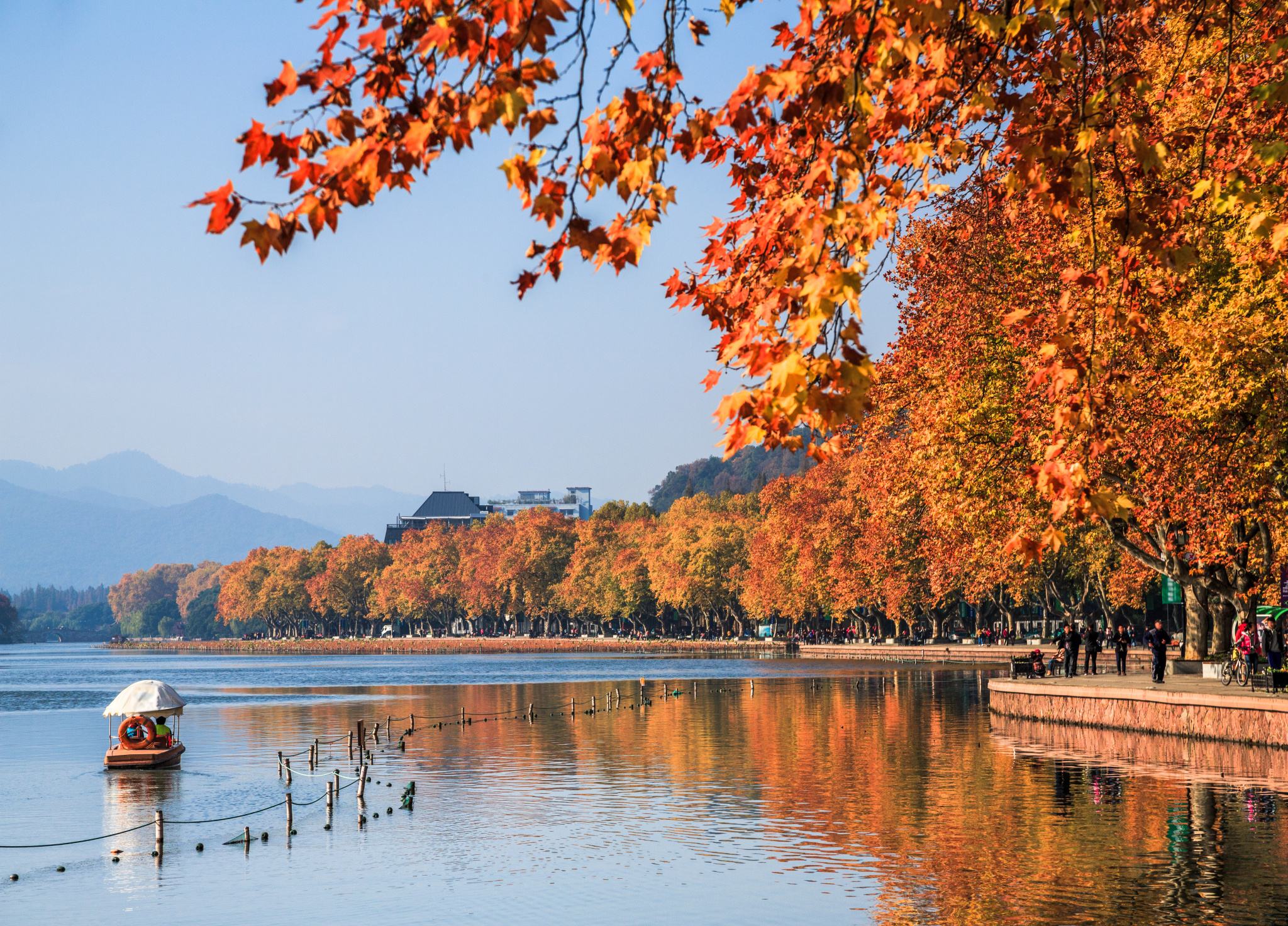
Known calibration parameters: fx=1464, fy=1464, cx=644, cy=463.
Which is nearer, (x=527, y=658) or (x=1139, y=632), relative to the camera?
(x=1139, y=632)

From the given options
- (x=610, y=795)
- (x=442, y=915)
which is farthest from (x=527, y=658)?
(x=442, y=915)

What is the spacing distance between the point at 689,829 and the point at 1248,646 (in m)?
20.1

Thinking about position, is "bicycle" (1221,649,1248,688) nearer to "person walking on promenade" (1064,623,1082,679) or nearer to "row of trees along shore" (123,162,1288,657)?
"row of trees along shore" (123,162,1288,657)

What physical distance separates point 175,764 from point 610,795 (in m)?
16.9

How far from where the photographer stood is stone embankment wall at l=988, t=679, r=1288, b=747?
32719mm

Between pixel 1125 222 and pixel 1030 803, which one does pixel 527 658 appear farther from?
pixel 1125 222

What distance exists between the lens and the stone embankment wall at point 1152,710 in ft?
107

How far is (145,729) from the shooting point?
139 feet

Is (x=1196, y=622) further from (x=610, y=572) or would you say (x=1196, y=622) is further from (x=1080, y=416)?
(x=610, y=572)

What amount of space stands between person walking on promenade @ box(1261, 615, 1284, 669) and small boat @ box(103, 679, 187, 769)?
2924cm

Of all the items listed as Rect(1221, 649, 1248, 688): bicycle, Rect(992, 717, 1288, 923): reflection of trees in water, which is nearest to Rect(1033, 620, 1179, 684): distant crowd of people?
Rect(1221, 649, 1248, 688): bicycle

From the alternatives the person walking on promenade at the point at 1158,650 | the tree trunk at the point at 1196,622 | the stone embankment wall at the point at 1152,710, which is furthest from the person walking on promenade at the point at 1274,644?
the tree trunk at the point at 1196,622

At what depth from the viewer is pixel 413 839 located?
2528cm

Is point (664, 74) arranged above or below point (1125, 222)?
above
